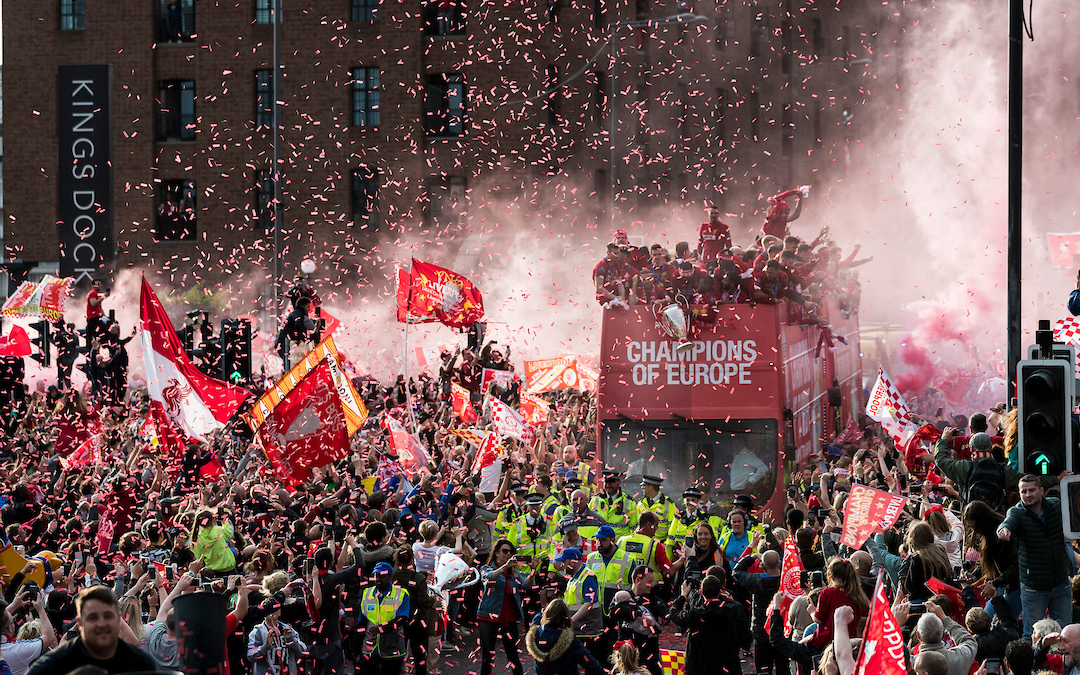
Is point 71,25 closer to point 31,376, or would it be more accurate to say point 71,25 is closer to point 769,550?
point 31,376

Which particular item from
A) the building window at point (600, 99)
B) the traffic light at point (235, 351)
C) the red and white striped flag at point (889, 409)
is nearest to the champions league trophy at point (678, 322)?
the red and white striped flag at point (889, 409)

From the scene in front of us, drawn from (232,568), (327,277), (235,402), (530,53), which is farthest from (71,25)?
(232,568)

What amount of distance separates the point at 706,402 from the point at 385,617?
528 centimetres

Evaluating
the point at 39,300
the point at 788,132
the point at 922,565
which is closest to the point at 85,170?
the point at 39,300

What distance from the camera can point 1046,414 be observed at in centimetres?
855

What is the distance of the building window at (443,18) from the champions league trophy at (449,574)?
33283 millimetres

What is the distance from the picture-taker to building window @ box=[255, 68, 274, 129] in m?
43.0

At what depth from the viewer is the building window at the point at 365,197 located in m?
42.8

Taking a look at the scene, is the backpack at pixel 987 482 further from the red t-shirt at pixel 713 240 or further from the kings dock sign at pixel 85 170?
the kings dock sign at pixel 85 170

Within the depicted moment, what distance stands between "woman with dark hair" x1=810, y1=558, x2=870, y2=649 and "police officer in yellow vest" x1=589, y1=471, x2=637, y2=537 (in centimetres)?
408

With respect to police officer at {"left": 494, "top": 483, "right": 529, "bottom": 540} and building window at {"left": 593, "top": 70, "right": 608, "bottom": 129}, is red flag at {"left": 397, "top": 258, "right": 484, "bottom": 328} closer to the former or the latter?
police officer at {"left": 494, "top": 483, "right": 529, "bottom": 540}

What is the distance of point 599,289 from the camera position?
1559 centimetres

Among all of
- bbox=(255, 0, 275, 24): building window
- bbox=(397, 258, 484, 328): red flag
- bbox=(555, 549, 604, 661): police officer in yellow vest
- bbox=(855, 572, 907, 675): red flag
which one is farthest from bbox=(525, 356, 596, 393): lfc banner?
bbox=(255, 0, 275, 24): building window

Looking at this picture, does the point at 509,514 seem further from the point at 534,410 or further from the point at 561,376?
the point at 561,376
